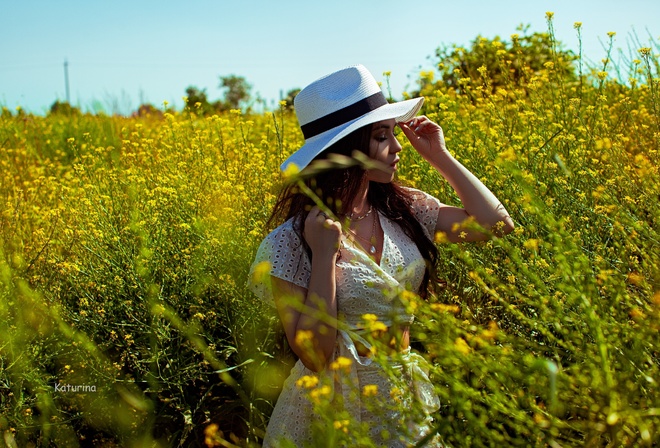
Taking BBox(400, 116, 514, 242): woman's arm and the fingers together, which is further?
the fingers

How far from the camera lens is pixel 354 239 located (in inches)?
86.6

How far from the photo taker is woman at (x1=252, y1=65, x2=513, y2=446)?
1.99 m

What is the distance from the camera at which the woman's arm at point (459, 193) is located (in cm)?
218

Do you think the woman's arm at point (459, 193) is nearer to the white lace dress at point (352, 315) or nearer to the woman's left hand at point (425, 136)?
the woman's left hand at point (425, 136)

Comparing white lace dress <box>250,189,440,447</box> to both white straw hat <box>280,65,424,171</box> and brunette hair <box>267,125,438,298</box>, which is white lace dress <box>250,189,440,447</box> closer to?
brunette hair <box>267,125,438,298</box>

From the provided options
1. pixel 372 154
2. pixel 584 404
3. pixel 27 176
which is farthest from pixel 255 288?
pixel 27 176

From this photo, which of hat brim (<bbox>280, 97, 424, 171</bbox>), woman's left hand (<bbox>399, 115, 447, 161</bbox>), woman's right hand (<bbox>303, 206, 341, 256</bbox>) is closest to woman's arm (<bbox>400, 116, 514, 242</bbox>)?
woman's left hand (<bbox>399, 115, 447, 161</bbox>)

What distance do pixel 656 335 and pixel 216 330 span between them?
170cm

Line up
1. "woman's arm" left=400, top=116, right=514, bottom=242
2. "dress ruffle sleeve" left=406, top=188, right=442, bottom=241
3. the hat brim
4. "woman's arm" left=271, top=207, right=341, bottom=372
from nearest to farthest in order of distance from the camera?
"woman's arm" left=271, top=207, right=341, bottom=372, the hat brim, "woman's arm" left=400, top=116, right=514, bottom=242, "dress ruffle sleeve" left=406, top=188, right=442, bottom=241

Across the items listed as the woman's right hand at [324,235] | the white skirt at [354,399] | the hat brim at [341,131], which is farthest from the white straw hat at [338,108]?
the white skirt at [354,399]

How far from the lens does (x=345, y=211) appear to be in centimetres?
221

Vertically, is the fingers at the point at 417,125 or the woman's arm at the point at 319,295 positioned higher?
the fingers at the point at 417,125

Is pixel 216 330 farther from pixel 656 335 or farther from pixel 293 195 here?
pixel 656 335

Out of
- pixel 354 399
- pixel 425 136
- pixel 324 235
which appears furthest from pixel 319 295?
pixel 425 136
